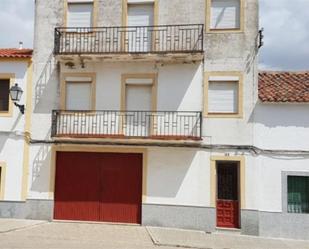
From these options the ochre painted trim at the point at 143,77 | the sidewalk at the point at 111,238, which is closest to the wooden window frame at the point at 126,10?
the ochre painted trim at the point at 143,77

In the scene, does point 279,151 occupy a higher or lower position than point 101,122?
lower

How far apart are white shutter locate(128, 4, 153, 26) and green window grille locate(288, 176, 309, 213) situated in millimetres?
8006

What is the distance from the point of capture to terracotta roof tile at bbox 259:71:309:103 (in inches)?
545

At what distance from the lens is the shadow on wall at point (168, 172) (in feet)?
46.5

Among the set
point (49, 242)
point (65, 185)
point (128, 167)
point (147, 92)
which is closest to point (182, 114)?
point (147, 92)

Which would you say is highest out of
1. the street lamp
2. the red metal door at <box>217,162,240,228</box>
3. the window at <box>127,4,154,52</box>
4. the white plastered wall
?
the window at <box>127,4,154,52</box>

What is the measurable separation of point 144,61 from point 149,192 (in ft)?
16.2

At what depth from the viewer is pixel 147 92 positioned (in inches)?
580

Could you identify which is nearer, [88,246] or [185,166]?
[88,246]

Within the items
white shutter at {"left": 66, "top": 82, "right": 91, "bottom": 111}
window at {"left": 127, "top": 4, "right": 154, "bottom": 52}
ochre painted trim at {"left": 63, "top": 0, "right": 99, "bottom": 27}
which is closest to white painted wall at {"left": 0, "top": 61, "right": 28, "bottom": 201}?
white shutter at {"left": 66, "top": 82, "right": 91, "bottom": 111}

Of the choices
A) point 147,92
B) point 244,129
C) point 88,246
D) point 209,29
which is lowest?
point 88,246

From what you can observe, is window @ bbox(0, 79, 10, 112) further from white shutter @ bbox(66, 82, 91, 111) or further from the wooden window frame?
the wooden window frame

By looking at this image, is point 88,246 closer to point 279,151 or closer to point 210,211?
point 210,211

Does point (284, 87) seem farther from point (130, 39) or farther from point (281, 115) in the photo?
point (130, 39)
